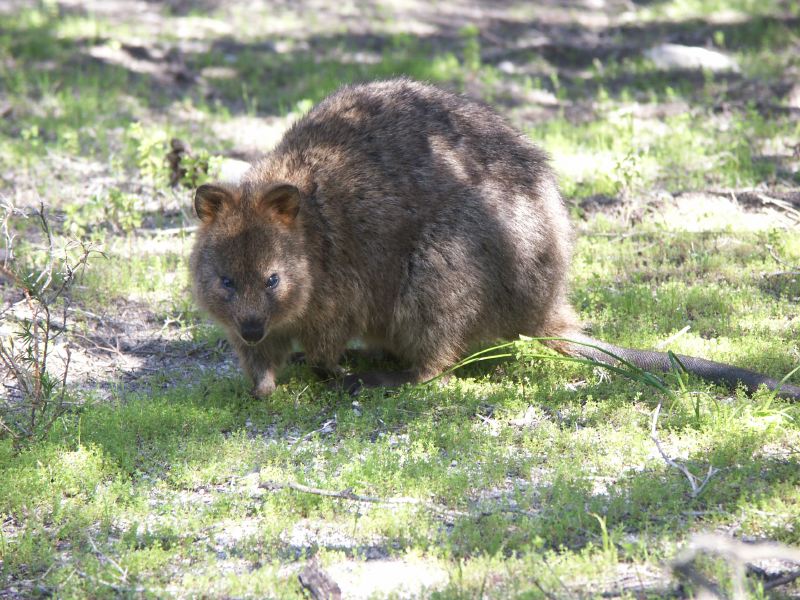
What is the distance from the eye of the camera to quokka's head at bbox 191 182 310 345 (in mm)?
5449

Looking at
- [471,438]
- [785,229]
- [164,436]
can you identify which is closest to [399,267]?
[471,438]

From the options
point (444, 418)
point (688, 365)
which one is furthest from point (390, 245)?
point (688, 365)

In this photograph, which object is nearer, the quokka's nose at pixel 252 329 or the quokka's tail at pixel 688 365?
the quokka's tail at pixel 688 365

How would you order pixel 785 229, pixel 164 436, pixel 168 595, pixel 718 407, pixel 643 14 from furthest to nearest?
1. pixel 643 14
2. pixel 785 229
3. pixel 164 436
4. pixel 718 407
5. pixel 168 595

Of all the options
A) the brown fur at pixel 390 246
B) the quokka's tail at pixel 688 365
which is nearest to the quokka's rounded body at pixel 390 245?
the brown fur at pixel 390 246

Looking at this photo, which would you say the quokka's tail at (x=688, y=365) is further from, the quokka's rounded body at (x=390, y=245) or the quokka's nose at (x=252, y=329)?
the quokka's nose at (x=252, y=329)

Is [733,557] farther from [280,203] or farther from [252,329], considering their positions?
[280,203]

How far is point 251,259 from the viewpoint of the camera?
5480 mm

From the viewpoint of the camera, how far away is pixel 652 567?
383cm

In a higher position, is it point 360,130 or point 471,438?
point 360,130

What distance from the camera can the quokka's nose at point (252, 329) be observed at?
5.35 meters

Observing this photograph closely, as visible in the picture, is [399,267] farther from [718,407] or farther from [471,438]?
[718,407]

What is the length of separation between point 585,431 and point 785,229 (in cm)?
305

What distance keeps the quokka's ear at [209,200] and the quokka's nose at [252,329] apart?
71 cm
